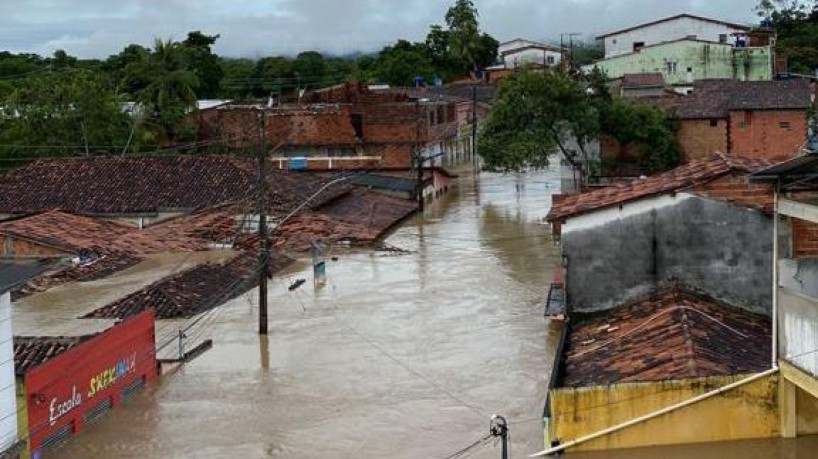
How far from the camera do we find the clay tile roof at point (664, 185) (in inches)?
704

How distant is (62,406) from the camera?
596 inches

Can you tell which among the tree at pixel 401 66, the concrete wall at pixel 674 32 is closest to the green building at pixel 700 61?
the concrete wall at pixel 674 32

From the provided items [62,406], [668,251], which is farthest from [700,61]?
[62,406]

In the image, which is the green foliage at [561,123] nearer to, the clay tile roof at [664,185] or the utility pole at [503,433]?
the clay tile roof at [664,185]

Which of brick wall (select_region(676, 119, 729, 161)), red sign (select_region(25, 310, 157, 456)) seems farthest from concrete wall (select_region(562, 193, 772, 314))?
brick wall (select_region(676, 119, 729, 161))

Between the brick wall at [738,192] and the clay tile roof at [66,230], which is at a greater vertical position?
the brick wall at [738,192]

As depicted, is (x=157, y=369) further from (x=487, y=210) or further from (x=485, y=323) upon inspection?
(x=487, y=210)

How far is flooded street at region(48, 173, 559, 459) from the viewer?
617 inches

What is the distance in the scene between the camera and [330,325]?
76.4 ft

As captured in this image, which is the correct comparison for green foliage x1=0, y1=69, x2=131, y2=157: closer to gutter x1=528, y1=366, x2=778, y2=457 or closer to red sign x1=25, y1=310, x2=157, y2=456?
red sign x1=25, y1=310, x2=157, y2=456

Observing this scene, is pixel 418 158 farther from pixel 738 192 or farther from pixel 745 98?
pixel 738 192

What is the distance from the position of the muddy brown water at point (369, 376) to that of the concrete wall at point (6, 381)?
196 cm

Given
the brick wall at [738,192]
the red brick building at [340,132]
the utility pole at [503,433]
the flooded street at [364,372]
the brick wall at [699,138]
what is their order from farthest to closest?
the red brick building at [340,132]
the brick wall at [699,138]
the brick wall at [738,192]
the flooded street at [364,372]
the utility pole at [503,433]

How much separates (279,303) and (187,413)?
8.66m
